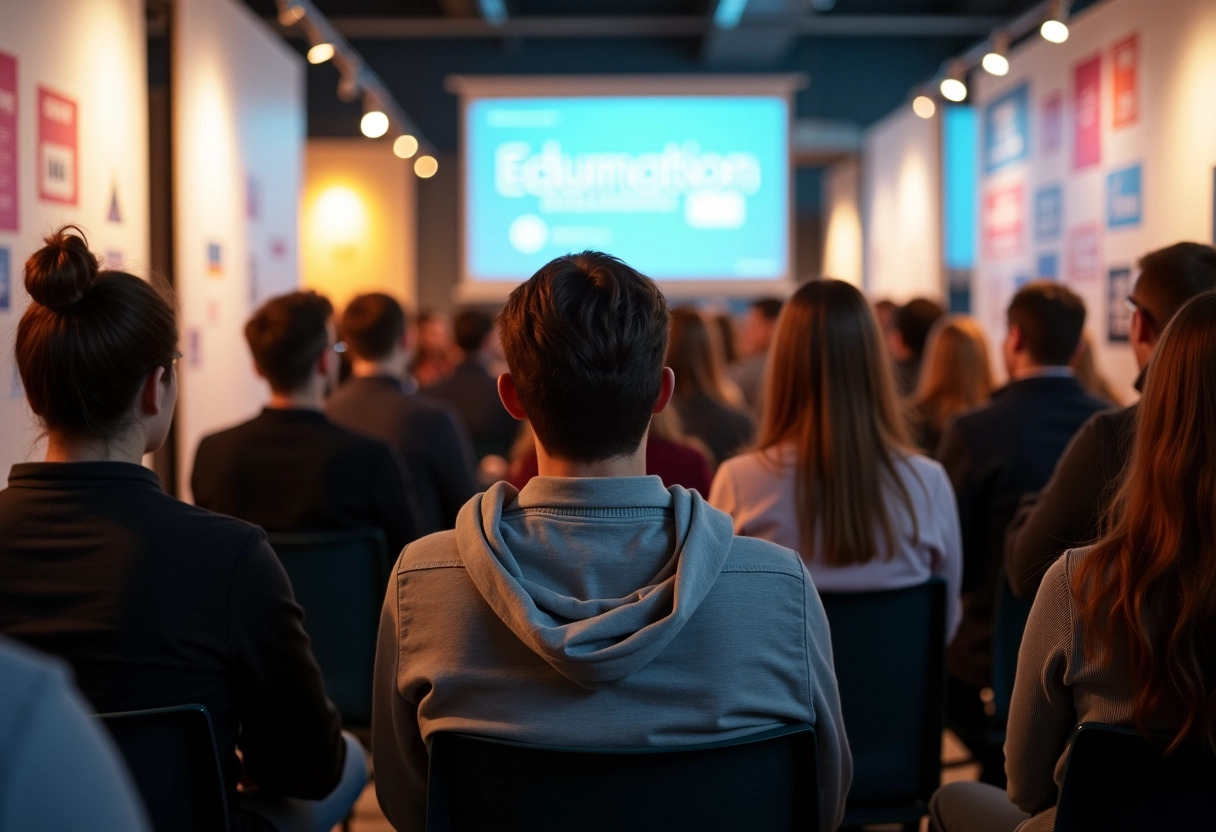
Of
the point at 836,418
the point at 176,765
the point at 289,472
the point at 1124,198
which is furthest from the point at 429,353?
the point at 176,765

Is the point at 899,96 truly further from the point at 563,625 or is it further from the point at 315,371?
the point at 563,625

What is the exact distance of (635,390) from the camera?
1.40 meters

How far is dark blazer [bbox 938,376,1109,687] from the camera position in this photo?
2943mm

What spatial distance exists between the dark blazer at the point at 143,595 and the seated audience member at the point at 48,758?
3.28 ft

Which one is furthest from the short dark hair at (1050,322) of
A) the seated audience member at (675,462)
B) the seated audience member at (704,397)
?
the seated audience member at (704,397)

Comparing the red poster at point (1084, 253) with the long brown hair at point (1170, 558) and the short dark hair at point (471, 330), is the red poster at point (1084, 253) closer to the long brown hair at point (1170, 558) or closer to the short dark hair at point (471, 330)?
the short dark hair at point (471, 330)

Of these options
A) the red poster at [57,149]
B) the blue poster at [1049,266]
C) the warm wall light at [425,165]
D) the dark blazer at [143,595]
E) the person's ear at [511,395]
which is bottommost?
the dark blazer at [143,595]

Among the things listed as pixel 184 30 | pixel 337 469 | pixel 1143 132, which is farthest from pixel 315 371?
pixel 1143 132

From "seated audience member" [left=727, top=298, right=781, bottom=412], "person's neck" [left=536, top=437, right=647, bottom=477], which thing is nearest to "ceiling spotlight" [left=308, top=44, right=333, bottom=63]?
"seated audience member" [left=727, top=298, right=781, bottom=412]

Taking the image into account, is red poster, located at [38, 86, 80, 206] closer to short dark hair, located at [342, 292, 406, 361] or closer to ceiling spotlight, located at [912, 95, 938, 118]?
short dark hair, located at [342, 292, 406, 361]

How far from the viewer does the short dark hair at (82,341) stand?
1626 mm

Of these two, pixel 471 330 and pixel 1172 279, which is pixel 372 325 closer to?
pixel 471 330

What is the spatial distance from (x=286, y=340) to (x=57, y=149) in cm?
115

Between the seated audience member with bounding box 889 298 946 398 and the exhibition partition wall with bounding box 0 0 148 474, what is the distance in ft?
9.83
